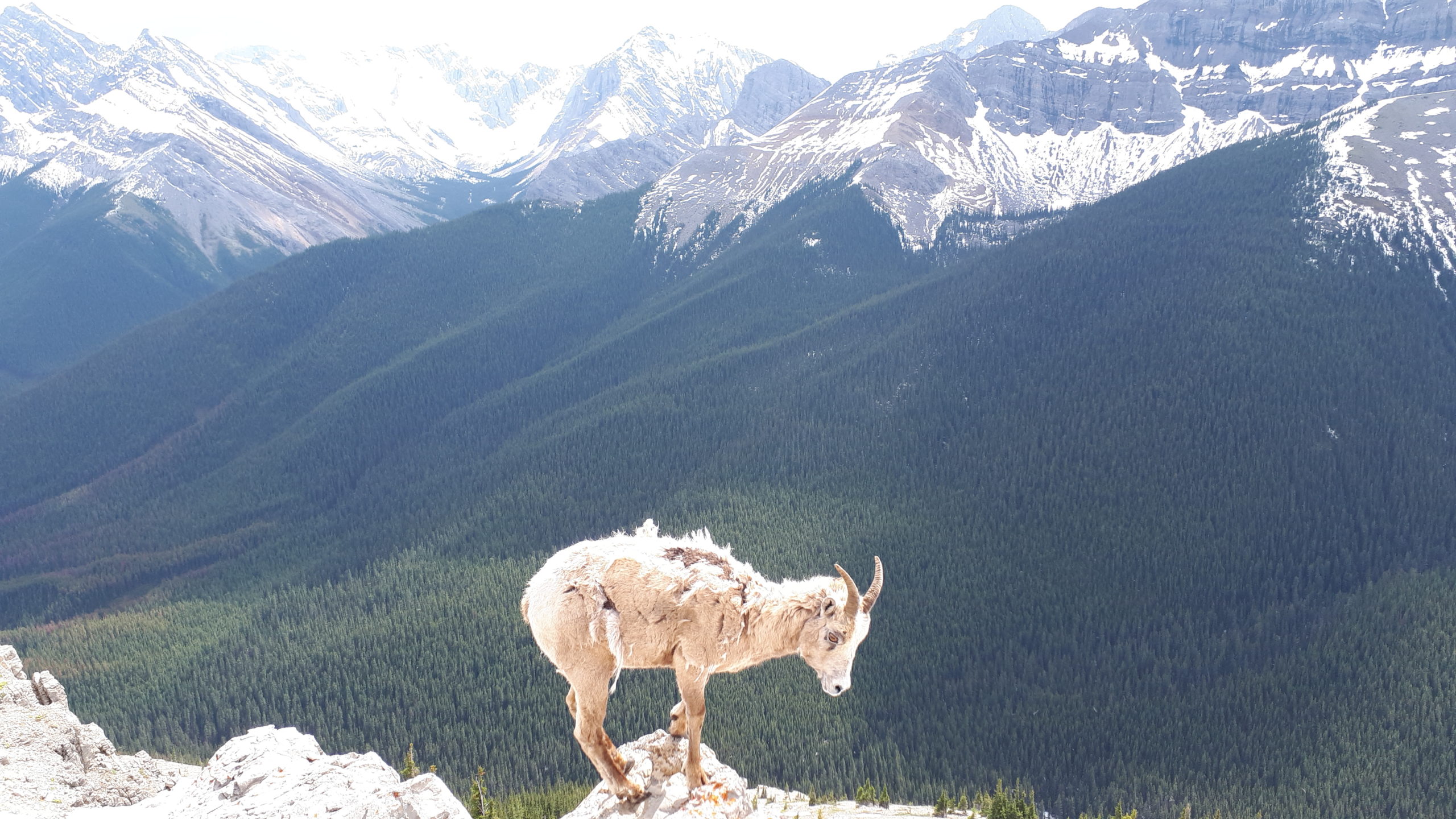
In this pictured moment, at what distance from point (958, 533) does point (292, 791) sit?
10975 cm

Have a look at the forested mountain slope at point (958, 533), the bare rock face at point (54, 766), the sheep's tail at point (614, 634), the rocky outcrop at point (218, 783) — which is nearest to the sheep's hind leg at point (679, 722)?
the sheep's tail at point (614, 634)

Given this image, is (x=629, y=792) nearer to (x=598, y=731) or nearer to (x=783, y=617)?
(x=598, y=731)

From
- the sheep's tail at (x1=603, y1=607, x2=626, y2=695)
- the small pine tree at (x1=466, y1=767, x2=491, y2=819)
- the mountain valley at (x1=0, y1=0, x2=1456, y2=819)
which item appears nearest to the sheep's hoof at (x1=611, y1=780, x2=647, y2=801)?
the sheep's tail at (x1=603, y1=607, x2=626, y2=695)

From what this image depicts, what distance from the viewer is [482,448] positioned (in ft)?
584

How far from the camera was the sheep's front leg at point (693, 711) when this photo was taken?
17.2 m

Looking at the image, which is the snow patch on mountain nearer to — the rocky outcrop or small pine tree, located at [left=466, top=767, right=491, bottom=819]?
small pine tree, located at [left=466, top=767, right=491, bottom=819]

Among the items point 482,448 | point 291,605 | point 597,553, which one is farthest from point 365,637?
point 597,553

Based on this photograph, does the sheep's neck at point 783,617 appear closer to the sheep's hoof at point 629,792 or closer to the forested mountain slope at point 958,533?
the sheep's hoof at point 629,792

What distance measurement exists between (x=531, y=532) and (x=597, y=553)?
115483mm

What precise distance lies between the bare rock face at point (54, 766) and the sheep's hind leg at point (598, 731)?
485 inches

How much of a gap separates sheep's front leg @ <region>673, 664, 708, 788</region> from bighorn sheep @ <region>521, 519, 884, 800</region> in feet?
0.15

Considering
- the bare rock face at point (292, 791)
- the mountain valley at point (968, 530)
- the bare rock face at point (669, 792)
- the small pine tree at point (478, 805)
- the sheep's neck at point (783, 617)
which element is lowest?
the mountain valley at point (968, 530)

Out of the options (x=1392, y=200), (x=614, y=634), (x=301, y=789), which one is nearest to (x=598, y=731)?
(x=614, y=634)

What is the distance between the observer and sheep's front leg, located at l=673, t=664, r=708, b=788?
17219 millimetres
